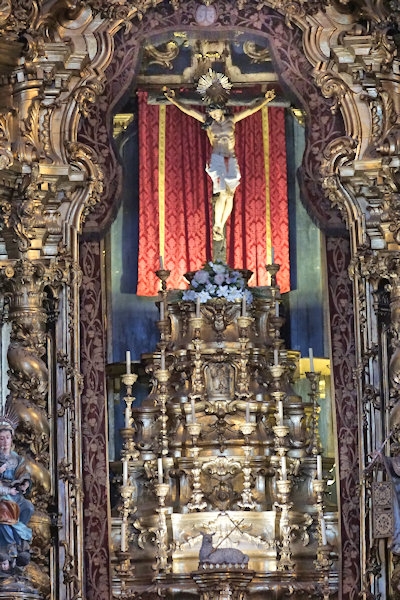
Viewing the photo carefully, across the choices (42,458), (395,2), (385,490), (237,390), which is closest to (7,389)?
(42,458)

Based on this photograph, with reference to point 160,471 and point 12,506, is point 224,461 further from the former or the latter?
point 12,506

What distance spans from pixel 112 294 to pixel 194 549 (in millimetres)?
2630

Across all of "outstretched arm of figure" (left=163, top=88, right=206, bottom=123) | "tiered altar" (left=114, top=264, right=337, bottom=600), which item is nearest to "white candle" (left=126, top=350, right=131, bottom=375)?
"tiered altar" (left=114, top=264, right=337, bottom=600)

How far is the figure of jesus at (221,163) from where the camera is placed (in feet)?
56.0

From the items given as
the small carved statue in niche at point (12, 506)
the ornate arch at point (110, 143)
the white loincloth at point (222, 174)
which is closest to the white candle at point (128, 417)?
the ornate arch at point (110, 143)

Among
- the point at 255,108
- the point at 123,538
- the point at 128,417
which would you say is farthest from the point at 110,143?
the point at 123,538

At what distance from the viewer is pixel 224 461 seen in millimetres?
16516

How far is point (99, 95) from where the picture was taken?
56.0 feet

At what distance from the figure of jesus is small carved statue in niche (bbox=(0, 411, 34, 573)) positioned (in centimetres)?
318

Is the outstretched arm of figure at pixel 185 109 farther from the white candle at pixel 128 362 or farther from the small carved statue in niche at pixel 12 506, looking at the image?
the small carved statue in niche at pixel 12 506

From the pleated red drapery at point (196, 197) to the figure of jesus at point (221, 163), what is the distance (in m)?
0.52

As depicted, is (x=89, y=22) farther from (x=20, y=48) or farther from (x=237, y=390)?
(x=237, y=390)

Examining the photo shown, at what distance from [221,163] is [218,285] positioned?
112 cm

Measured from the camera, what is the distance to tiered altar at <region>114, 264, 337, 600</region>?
639 inches
